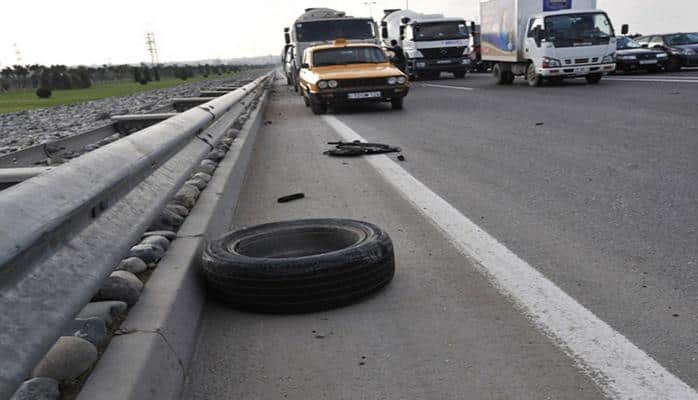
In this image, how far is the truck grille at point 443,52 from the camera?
3122 centimetres

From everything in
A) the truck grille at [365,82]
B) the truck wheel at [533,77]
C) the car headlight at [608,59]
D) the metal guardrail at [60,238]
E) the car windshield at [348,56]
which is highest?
the car windshield at [348,56]

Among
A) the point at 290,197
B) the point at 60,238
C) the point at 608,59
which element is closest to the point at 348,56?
the point at 608,59

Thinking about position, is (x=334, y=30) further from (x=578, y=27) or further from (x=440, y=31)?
(x=440, y=31)

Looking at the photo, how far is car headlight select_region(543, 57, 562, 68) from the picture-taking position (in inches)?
808

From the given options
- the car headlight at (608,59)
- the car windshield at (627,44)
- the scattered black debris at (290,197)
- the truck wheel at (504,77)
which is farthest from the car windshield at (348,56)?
the car windshield at (627,44)

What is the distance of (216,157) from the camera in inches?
304

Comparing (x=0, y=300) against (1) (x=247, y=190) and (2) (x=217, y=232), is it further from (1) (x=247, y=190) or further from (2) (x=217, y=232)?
(1) (x=247, y=190)

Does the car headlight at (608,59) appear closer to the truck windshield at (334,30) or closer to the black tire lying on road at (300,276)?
the truck windshield at (334,30)

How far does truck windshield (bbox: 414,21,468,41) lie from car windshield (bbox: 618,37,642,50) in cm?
715

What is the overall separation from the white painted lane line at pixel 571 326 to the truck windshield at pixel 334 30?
1998 centimetres

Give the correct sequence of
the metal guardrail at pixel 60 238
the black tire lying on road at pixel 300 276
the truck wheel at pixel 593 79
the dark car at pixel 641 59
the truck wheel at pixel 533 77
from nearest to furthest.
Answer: the metal guardrail at pixel 60 238
the black tire lying on road at pixel 300 276
the truck wheel at pixel 533 77
the truck wheel at pixel 593 79
the dark car at pixel 641 59

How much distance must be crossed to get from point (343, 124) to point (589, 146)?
5.79 meters

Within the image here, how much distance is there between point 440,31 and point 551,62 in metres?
11.6

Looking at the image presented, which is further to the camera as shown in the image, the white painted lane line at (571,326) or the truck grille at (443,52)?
the truck grille at (443,52)
